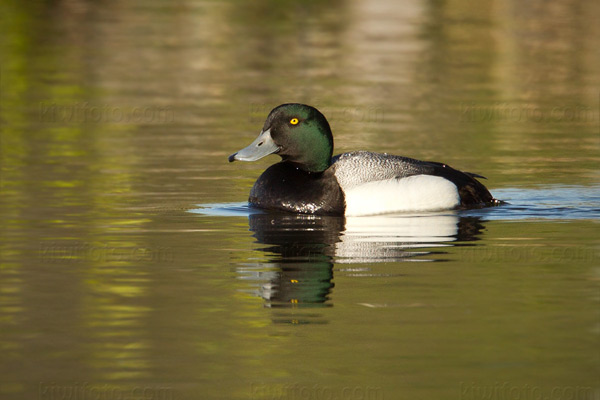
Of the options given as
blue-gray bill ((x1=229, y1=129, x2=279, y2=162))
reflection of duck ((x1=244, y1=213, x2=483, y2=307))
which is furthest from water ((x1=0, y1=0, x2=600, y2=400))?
blue-gray bill ((x1=229, y1=129, x2=279, y2=162))

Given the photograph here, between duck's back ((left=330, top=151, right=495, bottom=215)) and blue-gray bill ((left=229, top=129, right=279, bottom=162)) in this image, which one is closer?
duck's back ((left=330, top=151, right=495, bottom=215))

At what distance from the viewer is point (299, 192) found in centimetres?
1316

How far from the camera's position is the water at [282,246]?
7.57m

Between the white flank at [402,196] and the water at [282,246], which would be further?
the white flank at [402,196]

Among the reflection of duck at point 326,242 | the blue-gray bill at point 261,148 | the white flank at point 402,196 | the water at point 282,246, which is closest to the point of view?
the water at point 282,246

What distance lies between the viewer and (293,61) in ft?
93.4

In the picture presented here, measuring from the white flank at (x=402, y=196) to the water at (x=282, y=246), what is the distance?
0.29m

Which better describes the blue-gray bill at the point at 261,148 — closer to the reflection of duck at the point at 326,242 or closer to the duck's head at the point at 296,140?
the duck's head at the point at 296,140

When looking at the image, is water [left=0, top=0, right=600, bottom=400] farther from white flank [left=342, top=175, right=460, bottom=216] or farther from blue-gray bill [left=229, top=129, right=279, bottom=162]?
blue-gray bill [left=229, top=129, right=279, bottom=162]

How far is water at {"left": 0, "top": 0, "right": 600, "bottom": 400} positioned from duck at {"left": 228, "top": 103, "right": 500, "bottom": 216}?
10.4 inches

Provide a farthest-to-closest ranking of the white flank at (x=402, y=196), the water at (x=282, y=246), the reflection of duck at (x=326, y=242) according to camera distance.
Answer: the white flank at (x=402, y=196) → the reflection of duck at (x=326, y=242) → the water at (x=282, y=246)

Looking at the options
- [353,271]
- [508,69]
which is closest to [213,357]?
[353,271]

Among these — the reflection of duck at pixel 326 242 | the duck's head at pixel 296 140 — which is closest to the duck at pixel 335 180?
the duck's head at pixel 296 140

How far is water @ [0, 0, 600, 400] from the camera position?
24.8 ft
